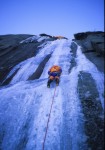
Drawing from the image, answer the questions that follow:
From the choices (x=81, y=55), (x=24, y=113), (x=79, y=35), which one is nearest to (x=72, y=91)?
(x=24, y=113)

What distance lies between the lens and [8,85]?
10.8m

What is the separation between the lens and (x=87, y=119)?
6.70m

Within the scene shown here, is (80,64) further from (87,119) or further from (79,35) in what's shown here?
(79,35)

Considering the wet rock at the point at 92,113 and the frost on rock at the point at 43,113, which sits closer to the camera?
the wet rock at the point at 92,113

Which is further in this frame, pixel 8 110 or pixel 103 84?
pixel 103 84

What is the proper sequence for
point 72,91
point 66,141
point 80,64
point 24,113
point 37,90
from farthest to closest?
point 80,64 → point 37,90 → point 72,91 → point 24,113 → point 66,141

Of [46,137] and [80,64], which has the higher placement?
[80,64]

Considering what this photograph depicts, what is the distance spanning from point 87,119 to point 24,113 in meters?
3.02

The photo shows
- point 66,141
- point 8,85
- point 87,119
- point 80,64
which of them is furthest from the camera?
point 80,64

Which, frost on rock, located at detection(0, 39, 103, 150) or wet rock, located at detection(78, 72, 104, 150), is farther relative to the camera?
frost on rock, located at detection(0, 39, 103, 150)

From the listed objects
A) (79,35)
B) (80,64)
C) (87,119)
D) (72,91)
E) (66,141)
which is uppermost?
(79,35)

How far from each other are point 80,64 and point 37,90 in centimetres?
420

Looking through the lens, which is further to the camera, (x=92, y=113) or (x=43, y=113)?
(x=43, y=113)

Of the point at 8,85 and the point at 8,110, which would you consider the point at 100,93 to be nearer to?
the point at 8,110
